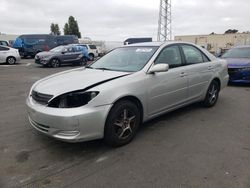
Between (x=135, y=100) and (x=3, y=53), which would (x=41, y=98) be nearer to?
(x=135, y=100)

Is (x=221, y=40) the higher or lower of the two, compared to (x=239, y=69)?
higher

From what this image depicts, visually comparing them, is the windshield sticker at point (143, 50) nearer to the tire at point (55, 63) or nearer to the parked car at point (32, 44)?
the tire at point (55, 63)

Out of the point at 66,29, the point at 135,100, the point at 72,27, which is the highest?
the point at 72,27

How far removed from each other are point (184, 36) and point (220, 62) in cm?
5276

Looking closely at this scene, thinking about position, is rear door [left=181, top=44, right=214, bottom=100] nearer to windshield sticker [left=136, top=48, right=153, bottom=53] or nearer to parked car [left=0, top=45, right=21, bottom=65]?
windshield sticker [left=136, top=48, right=153, bottom=53]

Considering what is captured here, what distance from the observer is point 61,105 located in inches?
132

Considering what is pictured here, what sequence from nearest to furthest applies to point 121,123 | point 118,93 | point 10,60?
point 118,93 → point 121,123 → point 10,60

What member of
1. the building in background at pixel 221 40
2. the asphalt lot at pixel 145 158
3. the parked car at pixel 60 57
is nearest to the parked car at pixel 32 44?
the parked car at pixel 60 57

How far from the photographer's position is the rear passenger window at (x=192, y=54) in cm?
518

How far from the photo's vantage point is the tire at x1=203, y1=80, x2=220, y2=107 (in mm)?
5828

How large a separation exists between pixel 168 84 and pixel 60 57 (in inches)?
552

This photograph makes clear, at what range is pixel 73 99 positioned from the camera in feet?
11.1

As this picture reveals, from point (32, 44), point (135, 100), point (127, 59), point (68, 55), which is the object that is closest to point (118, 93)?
point (135, 100)

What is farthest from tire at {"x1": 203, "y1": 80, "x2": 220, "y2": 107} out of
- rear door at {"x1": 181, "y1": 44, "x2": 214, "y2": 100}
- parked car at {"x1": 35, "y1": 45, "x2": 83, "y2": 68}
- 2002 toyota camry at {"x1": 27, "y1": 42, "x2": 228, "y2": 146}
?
parked car at {"x1": 35, "y1": 45, "x2": 83, "y2": 68}
